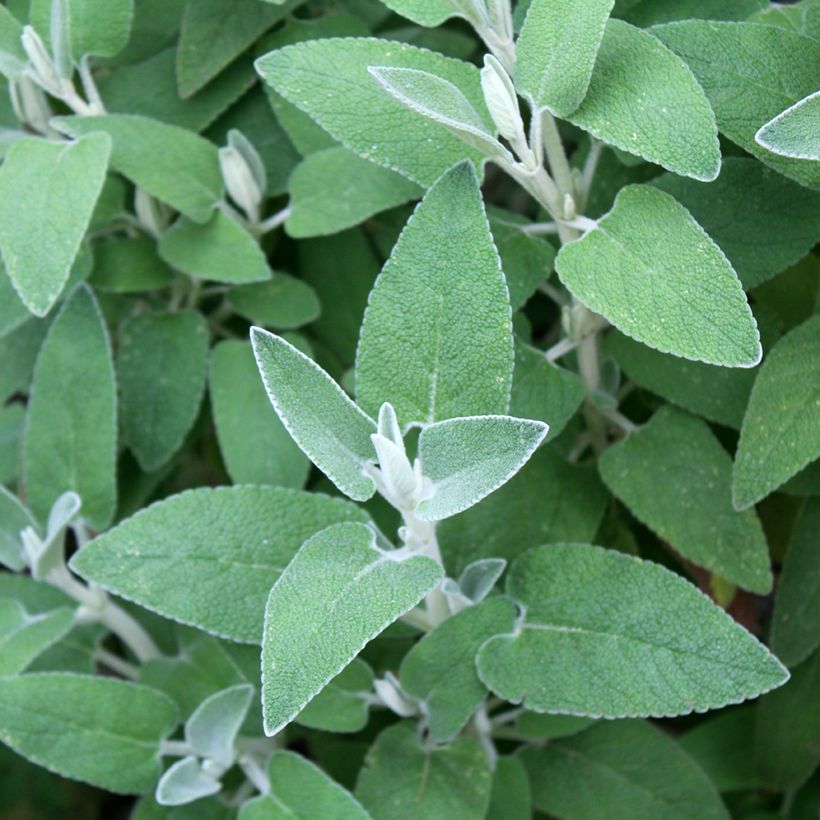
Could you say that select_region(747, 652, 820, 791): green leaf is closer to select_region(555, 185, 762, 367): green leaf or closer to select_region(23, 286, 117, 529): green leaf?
select_region(555, 185, 762, 367): green leaf

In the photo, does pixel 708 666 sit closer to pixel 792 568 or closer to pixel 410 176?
pixel 792 568

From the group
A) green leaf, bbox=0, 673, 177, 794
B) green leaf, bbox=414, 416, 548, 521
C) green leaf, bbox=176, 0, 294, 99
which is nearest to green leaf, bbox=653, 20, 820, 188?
green leaf, bbox=414, 416, 548, 521

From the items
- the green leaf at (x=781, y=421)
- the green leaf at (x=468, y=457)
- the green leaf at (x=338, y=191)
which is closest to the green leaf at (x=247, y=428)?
the green leaf at (x=338, y=191)

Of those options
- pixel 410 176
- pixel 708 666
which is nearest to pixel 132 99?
pixel 410 176

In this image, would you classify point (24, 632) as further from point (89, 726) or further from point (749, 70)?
point (749, 70)

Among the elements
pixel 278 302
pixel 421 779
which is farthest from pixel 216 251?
pixel 421 779

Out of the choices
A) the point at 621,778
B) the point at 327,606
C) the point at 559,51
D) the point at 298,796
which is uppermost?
the point at 559,51
